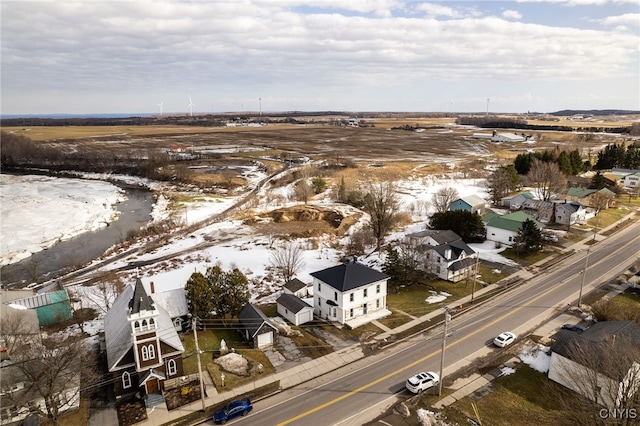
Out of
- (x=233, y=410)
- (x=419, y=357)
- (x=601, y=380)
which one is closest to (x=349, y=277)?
(x=419, y=357)

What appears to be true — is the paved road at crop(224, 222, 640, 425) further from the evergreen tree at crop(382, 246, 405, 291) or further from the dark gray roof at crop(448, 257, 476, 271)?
the evergreen tree at crop(382, 246, 405, 291)

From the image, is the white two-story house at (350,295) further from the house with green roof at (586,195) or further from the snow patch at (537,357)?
the house with green roof at (586,195)

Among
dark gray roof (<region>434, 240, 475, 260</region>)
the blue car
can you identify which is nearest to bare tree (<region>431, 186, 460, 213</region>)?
dark gray roof (<region>434, 240, 475, 260</region>)

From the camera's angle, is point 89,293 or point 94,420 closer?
point 94,420

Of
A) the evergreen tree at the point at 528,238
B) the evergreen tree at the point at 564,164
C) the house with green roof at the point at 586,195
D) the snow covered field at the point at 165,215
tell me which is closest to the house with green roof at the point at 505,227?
the snow covered field at the point at 165,215

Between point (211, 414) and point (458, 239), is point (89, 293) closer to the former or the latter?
point (211, 414)

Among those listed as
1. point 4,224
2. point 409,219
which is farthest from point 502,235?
point 4,224

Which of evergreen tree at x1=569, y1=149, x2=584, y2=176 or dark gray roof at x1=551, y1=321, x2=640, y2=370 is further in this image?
evergreen tree at x1=569, y1=149, x2=584, y2=176

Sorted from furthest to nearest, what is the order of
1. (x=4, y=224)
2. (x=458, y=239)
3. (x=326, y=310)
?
(x=4, y=224)
(x=458, y=239)
(x=326, y=310)
